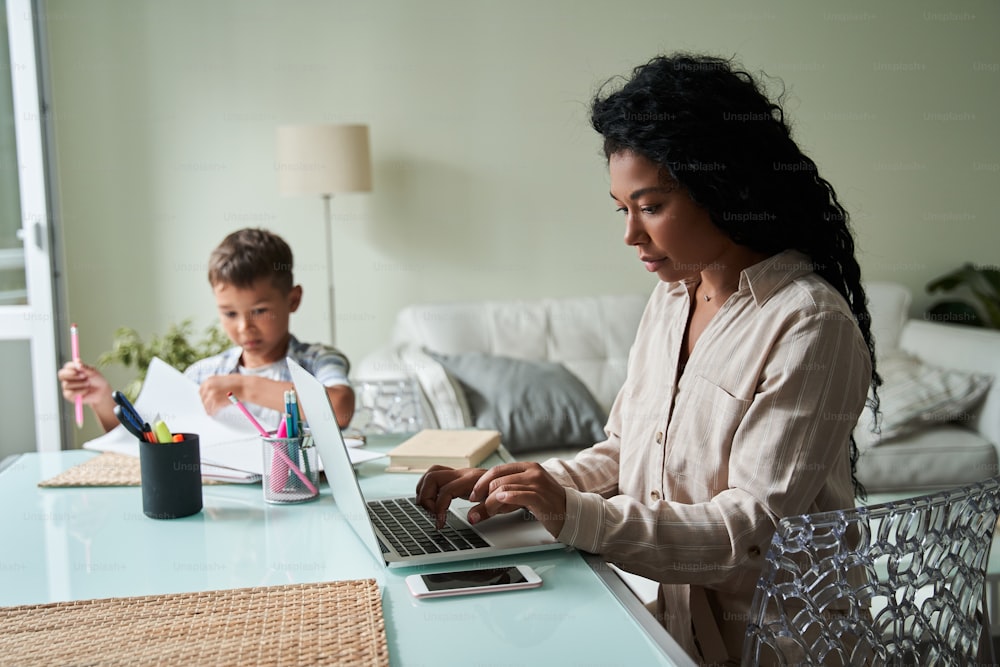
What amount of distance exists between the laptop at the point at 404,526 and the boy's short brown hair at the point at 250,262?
2.42 ft

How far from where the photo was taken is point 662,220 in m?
1.20

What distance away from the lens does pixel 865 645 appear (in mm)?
898

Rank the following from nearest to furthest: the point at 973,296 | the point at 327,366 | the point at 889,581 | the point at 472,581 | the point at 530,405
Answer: the point at 889,581 < the point at 472,581 < the point at 327,366 < the point at 530,405 < the point at 973,296

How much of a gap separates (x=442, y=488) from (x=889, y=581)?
0.54m

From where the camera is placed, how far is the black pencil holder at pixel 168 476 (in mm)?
1239

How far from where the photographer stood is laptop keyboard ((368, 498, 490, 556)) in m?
1.08

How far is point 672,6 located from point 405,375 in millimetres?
1984

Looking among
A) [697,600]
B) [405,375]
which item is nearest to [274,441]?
[697,600]

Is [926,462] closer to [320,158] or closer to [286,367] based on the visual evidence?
[286,367]

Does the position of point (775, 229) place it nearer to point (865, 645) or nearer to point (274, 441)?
point (865, 645)

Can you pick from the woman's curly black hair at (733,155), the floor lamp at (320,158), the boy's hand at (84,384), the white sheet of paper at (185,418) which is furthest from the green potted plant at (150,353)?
the woman's curly black hair at (733,155)

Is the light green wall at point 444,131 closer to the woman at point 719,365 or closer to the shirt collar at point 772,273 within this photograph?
the woman at point 719,365

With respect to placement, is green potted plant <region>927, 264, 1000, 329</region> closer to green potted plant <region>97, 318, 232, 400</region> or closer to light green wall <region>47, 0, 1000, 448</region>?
light green wall <region>47, 0, 1000, 448</region>

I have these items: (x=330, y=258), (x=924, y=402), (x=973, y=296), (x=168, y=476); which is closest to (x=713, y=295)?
(x=168, y=476)
